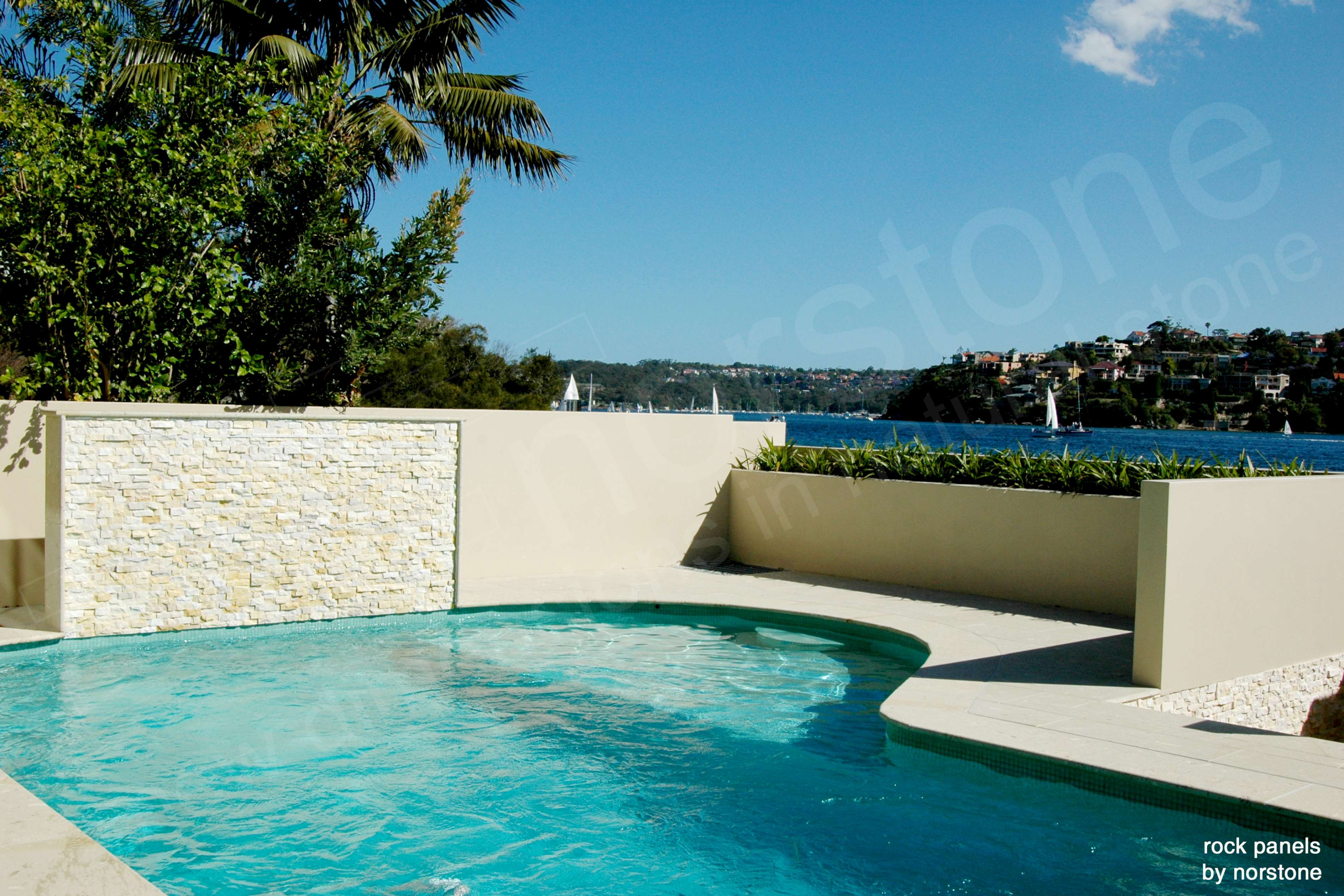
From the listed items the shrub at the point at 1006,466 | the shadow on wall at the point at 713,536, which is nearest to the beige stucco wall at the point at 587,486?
the shadow on wall at the point at 713,536

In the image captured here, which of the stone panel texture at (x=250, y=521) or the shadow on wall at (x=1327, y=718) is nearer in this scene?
the shadow on wall at (x=1327, y=718)

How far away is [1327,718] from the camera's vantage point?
848cm

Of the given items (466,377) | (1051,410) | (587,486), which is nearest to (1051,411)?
(1051,410)

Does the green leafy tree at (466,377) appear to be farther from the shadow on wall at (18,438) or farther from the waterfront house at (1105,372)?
the waterfront house at (1105,372)

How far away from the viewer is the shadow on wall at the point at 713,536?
12.8 m

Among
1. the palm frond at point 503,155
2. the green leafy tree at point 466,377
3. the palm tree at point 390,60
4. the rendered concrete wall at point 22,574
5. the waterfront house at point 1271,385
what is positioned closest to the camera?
the rendered concrete wall at point 22,574

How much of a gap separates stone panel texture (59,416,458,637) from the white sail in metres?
32.0

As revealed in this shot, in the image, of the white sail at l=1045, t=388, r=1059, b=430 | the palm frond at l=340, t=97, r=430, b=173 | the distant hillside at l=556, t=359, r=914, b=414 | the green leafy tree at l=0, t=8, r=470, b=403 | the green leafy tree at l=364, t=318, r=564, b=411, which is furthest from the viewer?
the white sail at l=1045, t=388, r=1059, b=430

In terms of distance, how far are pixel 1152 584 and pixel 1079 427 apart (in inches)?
2038

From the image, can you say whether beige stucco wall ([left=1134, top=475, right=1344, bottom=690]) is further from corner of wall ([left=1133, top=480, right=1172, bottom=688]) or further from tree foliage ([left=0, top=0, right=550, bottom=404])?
tree foliage ([left=0, top=0, right=550, bottom=404])

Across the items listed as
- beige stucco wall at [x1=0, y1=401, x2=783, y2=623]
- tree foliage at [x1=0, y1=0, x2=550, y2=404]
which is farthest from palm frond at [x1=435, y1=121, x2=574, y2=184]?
beige stucco wall at [x1=0, y1=401, x2=783, y2=623]

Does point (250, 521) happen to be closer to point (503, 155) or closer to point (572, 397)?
point (503, 155)

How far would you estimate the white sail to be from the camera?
38.4 meters

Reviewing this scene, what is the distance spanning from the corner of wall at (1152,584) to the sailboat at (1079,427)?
3600 centimetres
